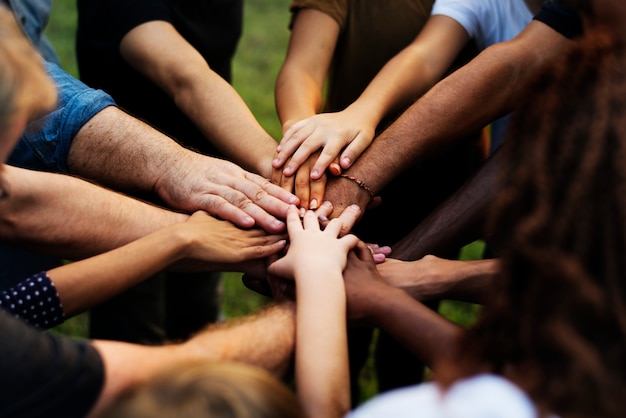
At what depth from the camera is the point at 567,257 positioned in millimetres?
1048

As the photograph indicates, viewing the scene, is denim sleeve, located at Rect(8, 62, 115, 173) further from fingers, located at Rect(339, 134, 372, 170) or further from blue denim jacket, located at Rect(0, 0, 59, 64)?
fingers, located at Rect(339, 134, 372, 170)

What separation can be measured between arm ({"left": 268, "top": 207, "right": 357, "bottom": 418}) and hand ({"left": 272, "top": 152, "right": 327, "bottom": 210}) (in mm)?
131

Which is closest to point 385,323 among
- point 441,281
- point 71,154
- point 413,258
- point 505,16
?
point 441,281

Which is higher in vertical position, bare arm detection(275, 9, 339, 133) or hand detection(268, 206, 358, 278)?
bare arm detection(275, 9, 339, 133)

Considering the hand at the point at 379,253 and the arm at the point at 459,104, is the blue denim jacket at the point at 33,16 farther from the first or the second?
the hand at the point at 379,253

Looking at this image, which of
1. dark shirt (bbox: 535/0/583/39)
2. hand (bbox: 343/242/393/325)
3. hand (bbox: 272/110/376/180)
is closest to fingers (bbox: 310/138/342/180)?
hand (bbox: 272/110/376/180)

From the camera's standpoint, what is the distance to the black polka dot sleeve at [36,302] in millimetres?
1472

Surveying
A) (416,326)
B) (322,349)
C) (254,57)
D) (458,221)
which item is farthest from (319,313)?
(254,57)

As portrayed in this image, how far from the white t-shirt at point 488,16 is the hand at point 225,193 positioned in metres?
0.81

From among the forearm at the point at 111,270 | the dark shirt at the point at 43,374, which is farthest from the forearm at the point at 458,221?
the dark shirt at the point at 43,374

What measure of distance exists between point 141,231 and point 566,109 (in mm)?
1097

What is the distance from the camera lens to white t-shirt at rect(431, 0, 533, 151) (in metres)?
2.22

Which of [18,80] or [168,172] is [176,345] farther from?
[168,172]

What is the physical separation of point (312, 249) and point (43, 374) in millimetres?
712
